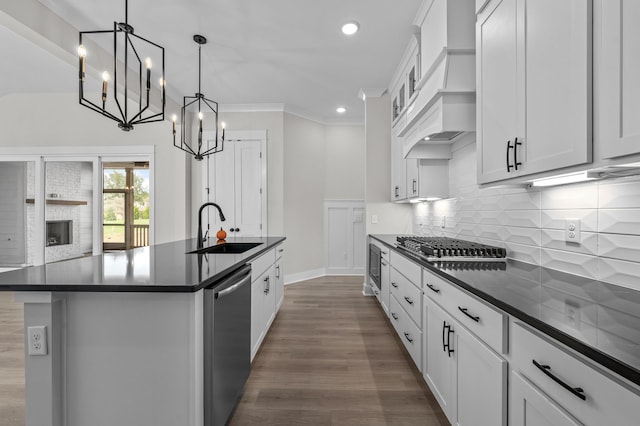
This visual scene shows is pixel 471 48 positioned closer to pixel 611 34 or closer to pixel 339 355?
pixel 611 34

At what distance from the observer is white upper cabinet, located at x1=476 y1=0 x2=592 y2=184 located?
107cm

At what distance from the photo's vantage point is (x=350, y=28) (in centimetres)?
311

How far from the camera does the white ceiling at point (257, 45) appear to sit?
2801mm

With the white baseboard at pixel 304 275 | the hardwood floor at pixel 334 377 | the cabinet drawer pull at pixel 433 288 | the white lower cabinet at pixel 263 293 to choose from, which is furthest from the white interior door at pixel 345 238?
the cabinet drawer pull at pixel 433 288

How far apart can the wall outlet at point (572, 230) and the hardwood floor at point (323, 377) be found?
1214 millimetres

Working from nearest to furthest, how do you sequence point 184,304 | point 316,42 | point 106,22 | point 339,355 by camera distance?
point 184,304 → point 339,355 → point 106,22 → point 316,42

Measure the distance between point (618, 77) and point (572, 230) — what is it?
0.81 metres

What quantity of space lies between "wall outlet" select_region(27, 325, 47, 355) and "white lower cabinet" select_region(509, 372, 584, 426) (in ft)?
5.82

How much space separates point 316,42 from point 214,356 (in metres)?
3.16

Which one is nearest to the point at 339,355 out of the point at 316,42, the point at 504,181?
the point at 504,181

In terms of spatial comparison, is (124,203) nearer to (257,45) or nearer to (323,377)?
(257,45)

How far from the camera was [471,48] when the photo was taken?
2.11m

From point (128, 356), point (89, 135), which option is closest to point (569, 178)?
point (128, 356)

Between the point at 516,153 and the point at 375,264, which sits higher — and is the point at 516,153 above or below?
above
